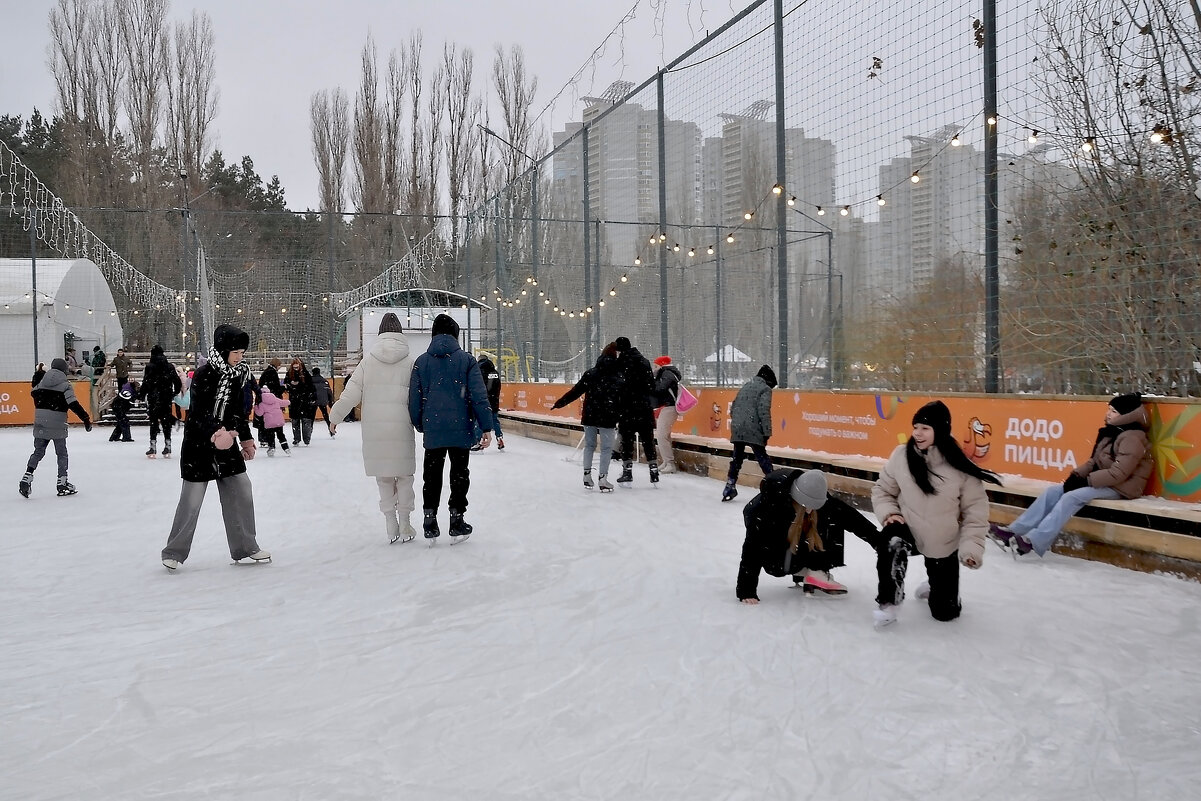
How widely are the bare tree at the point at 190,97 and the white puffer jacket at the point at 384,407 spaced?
107 ft

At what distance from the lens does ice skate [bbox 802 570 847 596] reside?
201 inches

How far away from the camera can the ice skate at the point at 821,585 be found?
511 cm

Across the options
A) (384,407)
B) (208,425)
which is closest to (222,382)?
(208,425)

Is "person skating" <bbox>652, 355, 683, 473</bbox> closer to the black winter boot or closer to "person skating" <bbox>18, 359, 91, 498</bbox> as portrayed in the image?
the black winter boot

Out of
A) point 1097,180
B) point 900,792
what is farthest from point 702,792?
point 1097,180

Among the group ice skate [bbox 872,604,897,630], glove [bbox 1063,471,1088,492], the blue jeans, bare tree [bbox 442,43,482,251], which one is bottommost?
ice skate [bbox 872,604,897,630]

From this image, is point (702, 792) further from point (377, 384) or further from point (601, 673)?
point (377, 384)

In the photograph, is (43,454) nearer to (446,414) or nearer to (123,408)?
(446,414)

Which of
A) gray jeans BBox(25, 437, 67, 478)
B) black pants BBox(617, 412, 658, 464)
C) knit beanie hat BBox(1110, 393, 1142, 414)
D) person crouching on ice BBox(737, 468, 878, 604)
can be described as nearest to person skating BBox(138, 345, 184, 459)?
gray jeans BBox(25, 437, 67, 478)

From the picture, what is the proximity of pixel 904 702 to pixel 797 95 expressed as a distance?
761 cm

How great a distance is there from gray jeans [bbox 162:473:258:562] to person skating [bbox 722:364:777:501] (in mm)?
4248

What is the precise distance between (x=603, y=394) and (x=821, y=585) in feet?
15.5

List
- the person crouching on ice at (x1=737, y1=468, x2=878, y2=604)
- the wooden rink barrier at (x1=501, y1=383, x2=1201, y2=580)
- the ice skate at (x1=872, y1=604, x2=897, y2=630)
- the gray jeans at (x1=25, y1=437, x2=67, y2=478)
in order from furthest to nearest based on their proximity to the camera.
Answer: the gray jeans at (x1=25, y1=437, x2=67, y2=478), the wooden rink barrier at (x1=501, y1=383, x2=1201, y2=580), the person crouching on ice at (x1=737, y1=468, x2=878, y2=604), the ice skate at (x1=872, y1=604, x2=897, y2=630)

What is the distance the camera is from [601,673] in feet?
12.6
